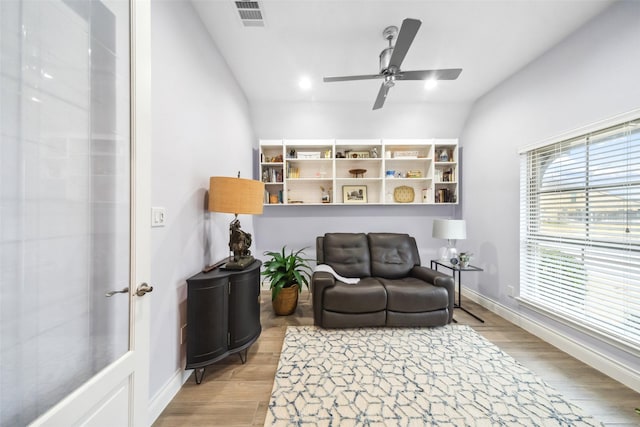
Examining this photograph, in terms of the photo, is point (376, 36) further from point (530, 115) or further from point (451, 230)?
point (451, 230)

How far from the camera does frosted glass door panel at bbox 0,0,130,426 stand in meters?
0.69

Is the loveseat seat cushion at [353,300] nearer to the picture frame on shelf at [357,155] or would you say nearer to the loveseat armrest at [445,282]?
the loveseat armrest at [445,282]

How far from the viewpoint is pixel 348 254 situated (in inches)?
119

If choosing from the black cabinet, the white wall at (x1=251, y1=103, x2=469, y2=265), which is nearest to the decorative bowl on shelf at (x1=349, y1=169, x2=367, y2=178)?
the white wall at (x1=251, y1=103, x2=469, y2=265)

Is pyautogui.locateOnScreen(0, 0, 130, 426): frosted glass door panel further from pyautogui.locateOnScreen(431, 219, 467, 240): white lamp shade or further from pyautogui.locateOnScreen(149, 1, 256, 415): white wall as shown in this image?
pyautogui.locateOnScreen(431, 219, 467, 240): white lamp shade

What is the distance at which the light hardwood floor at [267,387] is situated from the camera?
1.41m

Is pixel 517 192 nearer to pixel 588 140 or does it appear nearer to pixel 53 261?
pixel 588 140

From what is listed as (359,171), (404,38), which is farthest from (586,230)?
(359,171)

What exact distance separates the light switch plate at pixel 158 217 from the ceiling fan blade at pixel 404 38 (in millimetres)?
2083

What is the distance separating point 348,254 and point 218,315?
183 centimetres

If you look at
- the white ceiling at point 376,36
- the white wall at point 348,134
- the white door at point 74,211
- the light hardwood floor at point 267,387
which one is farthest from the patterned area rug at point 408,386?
the white ceiling at point 376,36

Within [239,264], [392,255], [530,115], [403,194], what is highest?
[530,115]

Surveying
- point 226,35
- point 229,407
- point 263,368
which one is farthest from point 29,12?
point 263,368

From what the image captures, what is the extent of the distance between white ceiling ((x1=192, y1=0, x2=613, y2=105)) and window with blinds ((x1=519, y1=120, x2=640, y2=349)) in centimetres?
108
